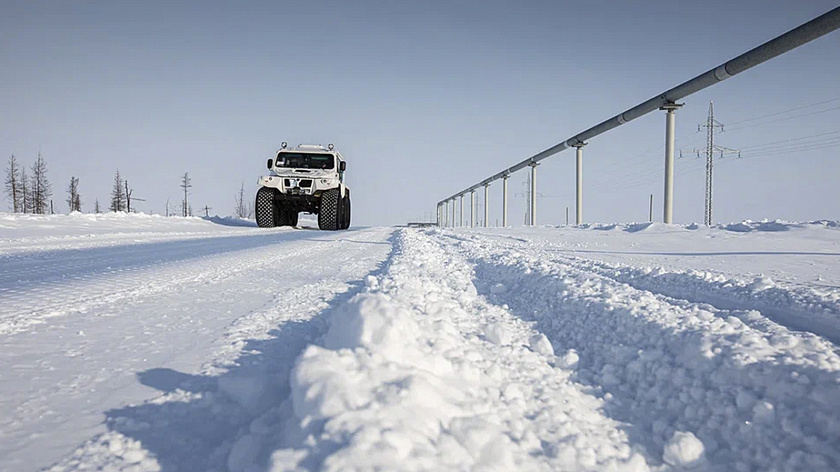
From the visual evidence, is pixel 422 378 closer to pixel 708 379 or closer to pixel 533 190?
pixel 708 379

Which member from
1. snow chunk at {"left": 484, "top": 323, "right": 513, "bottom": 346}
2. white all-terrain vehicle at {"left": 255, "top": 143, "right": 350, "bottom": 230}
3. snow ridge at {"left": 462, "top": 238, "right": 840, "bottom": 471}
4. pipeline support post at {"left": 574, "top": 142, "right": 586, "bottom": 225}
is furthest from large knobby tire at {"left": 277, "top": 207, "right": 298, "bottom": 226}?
snow ridge at {"left": 462, "top": 238, "right": 840, "bottom": 471}

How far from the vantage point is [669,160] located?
7223mm

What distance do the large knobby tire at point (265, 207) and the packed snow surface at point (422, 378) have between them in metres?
11.9

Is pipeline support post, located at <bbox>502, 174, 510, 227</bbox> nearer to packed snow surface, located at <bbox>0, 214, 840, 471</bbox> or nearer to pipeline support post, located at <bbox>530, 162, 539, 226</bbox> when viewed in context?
pipeline support post, located at <bbox>530, 162, 539, 226</bbox>

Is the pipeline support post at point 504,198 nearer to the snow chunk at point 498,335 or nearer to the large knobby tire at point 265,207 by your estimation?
the large knobby tire at point 265,207

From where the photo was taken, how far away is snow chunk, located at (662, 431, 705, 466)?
1036 millimetres

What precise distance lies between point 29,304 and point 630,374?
2690mm

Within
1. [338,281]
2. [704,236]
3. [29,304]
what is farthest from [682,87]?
[29,304]

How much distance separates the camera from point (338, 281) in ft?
10.2

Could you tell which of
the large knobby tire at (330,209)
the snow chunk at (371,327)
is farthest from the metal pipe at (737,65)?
the large knobby tire at (330,209)

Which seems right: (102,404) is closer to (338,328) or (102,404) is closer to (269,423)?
(269,423)

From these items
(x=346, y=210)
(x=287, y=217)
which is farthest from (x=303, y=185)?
(x=346, y=210)

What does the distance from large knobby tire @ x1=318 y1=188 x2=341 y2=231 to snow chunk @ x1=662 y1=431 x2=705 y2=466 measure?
13687 mm

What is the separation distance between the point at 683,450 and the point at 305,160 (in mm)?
14959
